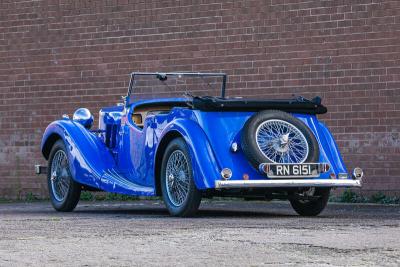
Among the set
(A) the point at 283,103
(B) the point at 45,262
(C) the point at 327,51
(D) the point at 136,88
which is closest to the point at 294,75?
(C) the point at 327,51

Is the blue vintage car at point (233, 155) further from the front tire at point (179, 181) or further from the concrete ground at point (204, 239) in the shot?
the concrete ground at point (204, 239)

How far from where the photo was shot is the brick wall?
13898 millimetres

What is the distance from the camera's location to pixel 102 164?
39.6 feet

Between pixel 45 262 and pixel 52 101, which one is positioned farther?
pixel 52 101

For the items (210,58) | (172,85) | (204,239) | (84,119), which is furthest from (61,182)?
(204,239)

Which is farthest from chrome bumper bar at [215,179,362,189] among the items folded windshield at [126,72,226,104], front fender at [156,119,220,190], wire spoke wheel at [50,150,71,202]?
wire spoke wheel at [50,150,71,202]

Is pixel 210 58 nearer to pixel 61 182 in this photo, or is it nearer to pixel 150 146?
pixel 61 182

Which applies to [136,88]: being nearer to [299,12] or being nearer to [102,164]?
[102,164]

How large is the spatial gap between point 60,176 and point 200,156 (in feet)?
9.28

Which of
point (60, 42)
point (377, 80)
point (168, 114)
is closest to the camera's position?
point (168, 114)

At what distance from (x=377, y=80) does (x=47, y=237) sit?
6666 mm

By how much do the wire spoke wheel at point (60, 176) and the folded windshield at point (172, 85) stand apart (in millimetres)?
965

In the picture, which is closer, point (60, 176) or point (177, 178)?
point (177, 178)

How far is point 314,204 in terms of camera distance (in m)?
11.0
